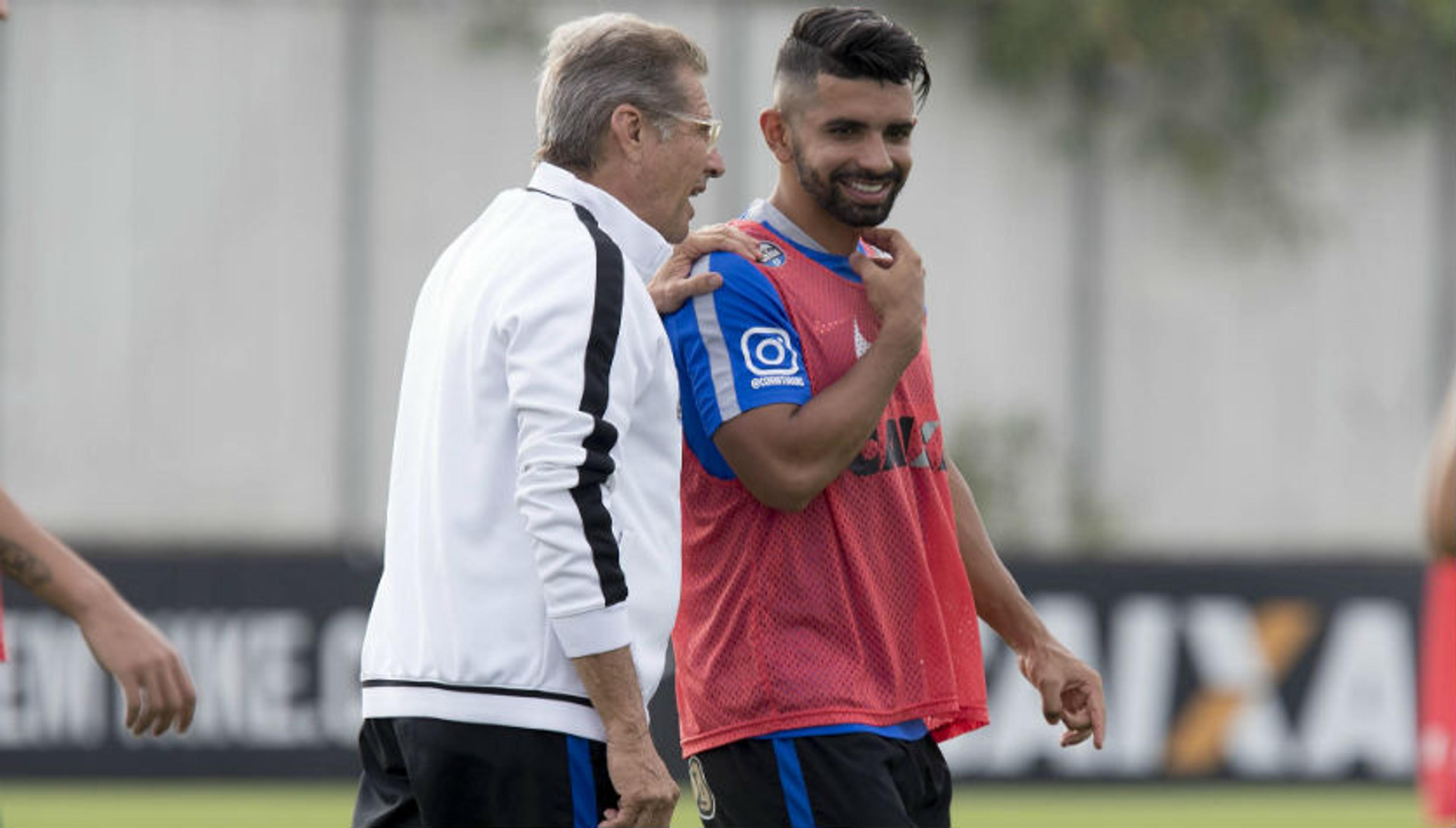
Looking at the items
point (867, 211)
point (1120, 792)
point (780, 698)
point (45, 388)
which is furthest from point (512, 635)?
point (45, 388)

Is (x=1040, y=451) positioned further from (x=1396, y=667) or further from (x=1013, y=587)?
(x=1013, y=587)

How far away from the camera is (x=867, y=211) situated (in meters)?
4.30

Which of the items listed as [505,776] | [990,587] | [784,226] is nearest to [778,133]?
[784,226]

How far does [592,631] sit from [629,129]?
900 mm

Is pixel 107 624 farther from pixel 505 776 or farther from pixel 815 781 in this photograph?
pixel 815 781

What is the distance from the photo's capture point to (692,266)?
14.2 feet

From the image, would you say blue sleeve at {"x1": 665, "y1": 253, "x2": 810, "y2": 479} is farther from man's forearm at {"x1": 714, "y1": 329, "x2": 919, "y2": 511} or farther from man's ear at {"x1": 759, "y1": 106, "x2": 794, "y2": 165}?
man's ear at {"x1": 759, "y1": 106, "x2": 794, "y2": 165}

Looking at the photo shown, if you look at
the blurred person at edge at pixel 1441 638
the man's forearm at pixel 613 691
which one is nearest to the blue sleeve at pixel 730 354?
the man's forearm at pixel 613 691

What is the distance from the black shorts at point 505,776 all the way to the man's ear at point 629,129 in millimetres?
1009

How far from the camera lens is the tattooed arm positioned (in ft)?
11.1

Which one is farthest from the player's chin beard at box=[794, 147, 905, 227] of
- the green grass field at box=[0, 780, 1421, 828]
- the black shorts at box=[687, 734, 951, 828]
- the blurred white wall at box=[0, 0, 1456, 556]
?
the blurred white wall at box=[0, 0, 1456, 556]

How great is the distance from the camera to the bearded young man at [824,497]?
4.16 meters

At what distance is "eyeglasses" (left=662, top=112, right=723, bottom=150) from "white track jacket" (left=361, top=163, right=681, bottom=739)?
0.91 feet

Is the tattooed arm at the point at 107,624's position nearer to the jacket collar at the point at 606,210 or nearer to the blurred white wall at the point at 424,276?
the jacket collar at the point at 606,210
